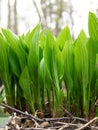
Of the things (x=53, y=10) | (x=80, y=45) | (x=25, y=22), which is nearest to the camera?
(x=80, y=45)

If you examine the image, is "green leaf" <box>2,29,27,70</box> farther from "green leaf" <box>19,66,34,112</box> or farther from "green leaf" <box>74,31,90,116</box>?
"green leaf" <box>74,31,90,116</box>

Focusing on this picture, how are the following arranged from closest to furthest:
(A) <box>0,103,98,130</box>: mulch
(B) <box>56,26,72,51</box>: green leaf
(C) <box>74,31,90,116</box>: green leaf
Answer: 1. (A) <box>0,103,98,130</box>: mulch
2. (C) <box>74,31,90,116</box>: green leaf
3. (B) <box>56,26,72,51</box>: green leaf

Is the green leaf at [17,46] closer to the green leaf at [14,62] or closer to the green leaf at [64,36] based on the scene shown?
the green leaf at [14,62]

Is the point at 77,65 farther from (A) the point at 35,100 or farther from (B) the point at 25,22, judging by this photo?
(B) the point at 25,22

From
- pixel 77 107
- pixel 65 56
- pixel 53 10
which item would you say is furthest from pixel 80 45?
pixel 53 10

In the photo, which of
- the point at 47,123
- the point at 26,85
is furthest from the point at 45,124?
the point at 26,85

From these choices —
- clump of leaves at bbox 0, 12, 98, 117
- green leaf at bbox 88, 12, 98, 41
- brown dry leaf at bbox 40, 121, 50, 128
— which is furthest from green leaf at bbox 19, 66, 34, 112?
green leaf at bbox 88, 12, 98, 41

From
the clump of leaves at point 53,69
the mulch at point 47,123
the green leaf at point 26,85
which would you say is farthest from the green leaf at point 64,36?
the mulch at point 47,123

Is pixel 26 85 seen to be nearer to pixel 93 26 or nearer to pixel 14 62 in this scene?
pixel 14 62
